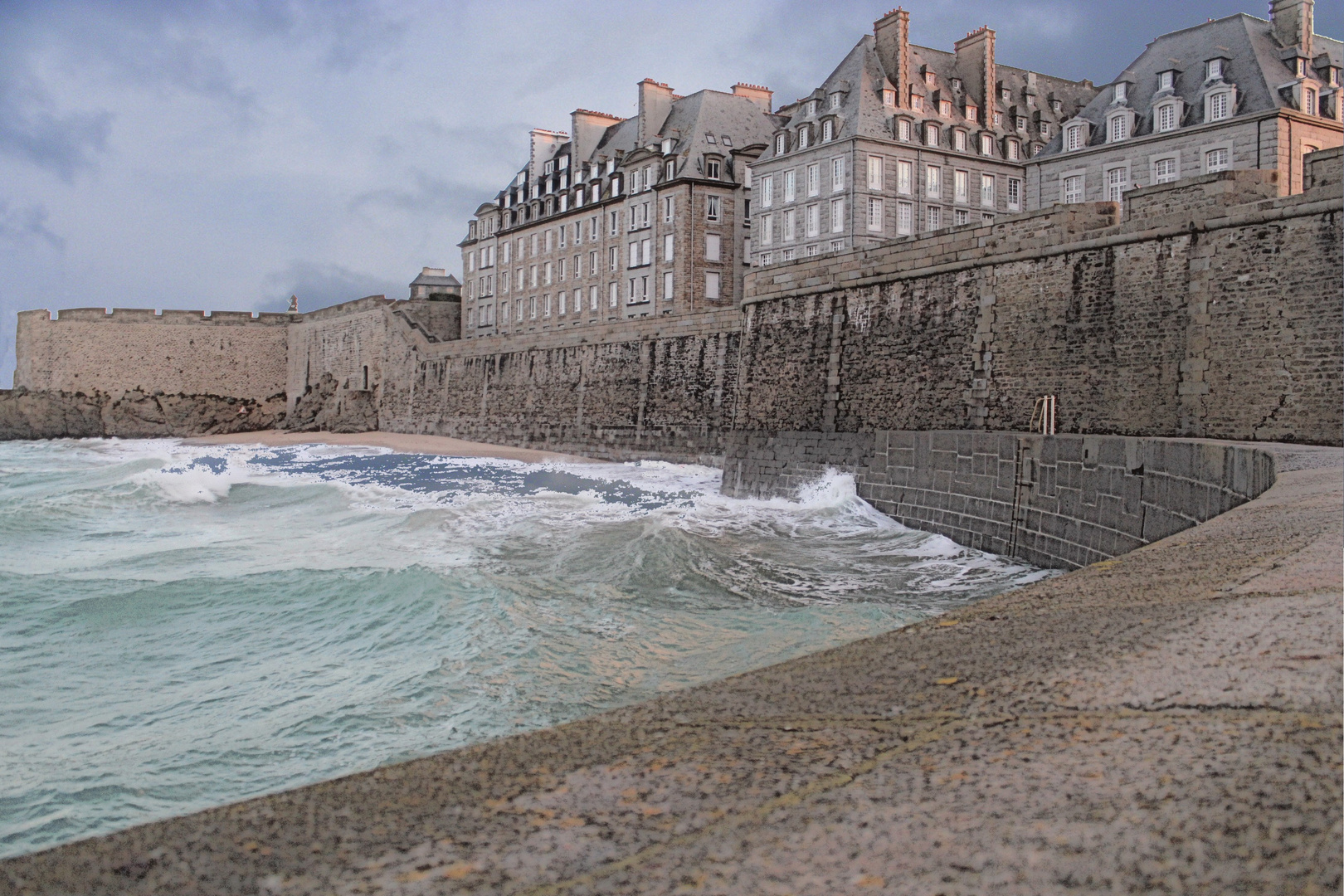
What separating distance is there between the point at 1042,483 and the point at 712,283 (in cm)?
2876

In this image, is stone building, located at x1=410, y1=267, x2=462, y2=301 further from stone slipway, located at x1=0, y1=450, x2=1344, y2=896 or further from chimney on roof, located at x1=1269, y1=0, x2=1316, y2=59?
stone slipway, located at x1=0, y1=450, x2=1344, y2=896

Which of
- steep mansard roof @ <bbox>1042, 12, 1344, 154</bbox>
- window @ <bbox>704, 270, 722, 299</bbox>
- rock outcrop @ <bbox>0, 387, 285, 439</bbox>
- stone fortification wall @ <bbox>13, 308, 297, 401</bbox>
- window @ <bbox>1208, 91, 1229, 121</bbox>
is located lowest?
rock outcrop @ <bbox>0, 387, 285, 439</bbox>

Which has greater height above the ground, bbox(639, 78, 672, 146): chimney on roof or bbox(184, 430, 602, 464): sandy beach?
bbox(639, 78, 672, 146): chimney on roof

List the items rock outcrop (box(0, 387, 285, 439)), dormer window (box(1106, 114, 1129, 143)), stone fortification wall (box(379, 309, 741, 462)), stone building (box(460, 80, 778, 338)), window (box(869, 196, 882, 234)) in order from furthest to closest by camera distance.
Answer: rock outcrop (box(0, 387, 285, 439)) → stone building (box(460, 80, 778, 338)) → window (box(869, 196, 882, 234)) → dormer window (box(1106, 114, 1129, 143)) → stone fortification wall (box(379, 309, 741, 462))

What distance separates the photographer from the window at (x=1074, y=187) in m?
32.5

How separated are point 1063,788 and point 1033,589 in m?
2.84

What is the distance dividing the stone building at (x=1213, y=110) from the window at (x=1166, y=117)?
0.08ft

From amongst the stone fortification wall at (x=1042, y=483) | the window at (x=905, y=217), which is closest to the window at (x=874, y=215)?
the window at (x=905, y=217)

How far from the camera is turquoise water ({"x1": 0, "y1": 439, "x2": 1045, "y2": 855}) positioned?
5.96 m

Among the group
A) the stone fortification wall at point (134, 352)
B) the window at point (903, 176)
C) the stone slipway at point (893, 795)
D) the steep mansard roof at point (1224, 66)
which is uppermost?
the steep mansard roof at point (1224, 66)

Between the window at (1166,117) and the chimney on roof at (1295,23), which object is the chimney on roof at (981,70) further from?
the chimney on roof at (1295,23)

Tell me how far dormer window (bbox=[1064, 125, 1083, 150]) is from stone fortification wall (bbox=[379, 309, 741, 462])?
16.0 meters

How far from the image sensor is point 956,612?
14.9ft

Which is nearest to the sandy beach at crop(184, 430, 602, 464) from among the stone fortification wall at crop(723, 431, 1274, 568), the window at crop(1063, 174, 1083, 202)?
the stone fortification wall at crop(723, 431, 1274, 568)
